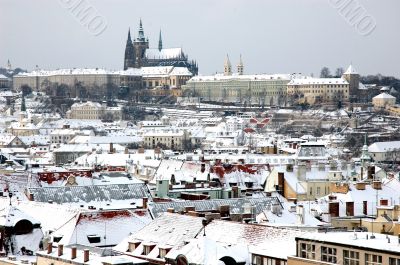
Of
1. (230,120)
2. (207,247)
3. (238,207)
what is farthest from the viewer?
(230,120)

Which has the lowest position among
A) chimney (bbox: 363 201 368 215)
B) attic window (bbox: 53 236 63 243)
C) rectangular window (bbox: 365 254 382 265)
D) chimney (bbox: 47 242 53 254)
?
chimney (bbox: 363 201 368 215)

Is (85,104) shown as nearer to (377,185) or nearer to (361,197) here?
(377,185)

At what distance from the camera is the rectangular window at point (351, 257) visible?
23.3 meters

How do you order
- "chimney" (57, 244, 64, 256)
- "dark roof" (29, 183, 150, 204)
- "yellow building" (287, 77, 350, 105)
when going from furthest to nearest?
"yellow building" (287, 77, 350, 105), "dark roof" (29, 183, 150, 204), "chimney" (57, 244, 64, 256)

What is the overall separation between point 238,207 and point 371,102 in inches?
6128

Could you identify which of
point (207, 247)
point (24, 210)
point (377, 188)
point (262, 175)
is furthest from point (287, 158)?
point (207, 247)

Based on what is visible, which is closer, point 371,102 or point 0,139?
point 0,139

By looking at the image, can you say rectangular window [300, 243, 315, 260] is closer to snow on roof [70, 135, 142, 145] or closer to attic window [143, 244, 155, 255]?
attic window [143, 244, 155, 255]

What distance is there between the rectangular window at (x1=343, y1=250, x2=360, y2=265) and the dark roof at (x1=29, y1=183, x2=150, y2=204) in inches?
709

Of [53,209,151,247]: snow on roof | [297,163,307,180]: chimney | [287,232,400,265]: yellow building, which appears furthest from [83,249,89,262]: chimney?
[297,163,307,180]: chimney

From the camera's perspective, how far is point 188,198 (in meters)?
41.8

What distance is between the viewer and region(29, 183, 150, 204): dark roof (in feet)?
134

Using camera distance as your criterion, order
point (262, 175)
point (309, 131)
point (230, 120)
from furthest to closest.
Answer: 1. point (230, 120)
2. point (309, 131)
3. point (262, 175)

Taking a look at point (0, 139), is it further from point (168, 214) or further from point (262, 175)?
point (168, 214)
